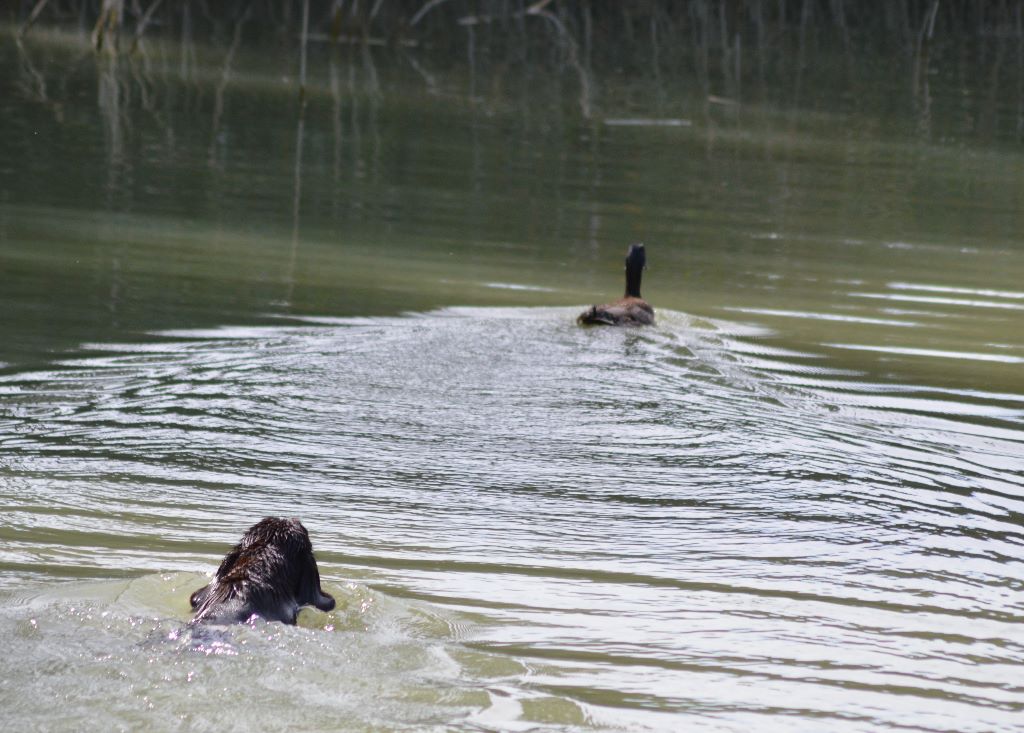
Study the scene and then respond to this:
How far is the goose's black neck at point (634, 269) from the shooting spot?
1122 cm

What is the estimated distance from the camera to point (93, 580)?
5508 mm

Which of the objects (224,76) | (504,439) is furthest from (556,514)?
(224,76)

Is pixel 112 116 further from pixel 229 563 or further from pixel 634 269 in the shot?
pixel 229 563

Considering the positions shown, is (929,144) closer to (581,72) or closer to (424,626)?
(581,72)

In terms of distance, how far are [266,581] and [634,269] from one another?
6596 millimetres

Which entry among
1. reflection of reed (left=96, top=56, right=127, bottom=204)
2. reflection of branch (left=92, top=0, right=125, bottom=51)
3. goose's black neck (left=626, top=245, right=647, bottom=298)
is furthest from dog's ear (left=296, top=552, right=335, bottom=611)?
reflection of branch (left=92, top=0, right=125, bottom=51)

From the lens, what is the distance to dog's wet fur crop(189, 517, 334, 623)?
16.3ft

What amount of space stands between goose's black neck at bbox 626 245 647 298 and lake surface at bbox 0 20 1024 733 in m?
0.42

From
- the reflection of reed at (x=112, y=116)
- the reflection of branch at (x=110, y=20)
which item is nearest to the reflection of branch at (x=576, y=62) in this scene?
the reflection of reed at (x=112, y=116)

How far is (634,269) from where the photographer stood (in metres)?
11.3

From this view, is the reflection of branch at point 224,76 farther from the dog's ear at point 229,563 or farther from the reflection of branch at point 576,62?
the dog's ear at point 229,563

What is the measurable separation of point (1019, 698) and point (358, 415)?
13.4 ft

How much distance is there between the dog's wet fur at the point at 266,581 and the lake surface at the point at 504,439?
0.38 feet

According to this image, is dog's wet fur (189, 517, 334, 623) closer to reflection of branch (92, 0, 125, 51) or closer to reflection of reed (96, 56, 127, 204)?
reflection of reed (96, 56, 127, 204)
